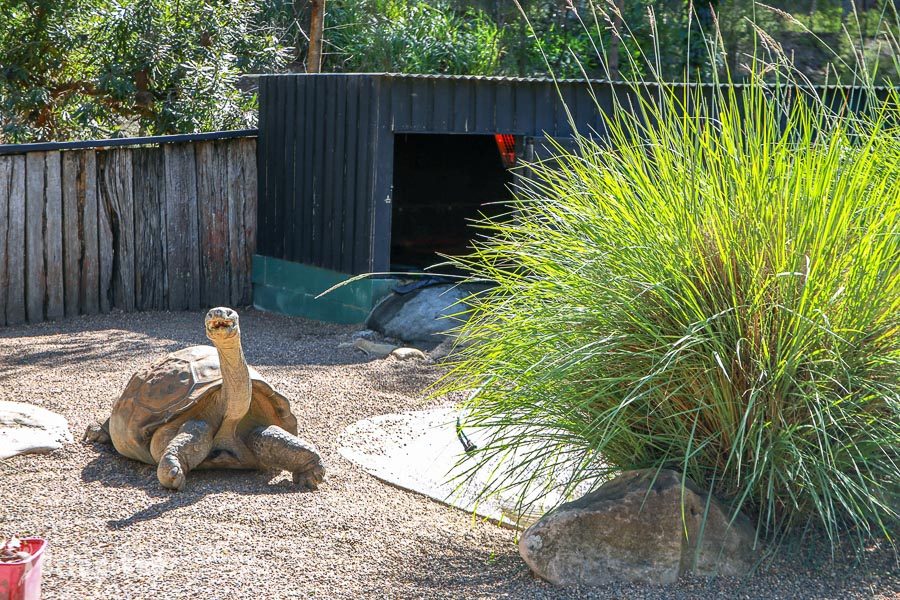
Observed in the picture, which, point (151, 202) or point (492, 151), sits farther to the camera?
point (492, 151)

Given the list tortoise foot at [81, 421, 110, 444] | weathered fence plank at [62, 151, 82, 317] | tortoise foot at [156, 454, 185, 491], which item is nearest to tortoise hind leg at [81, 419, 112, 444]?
tortoise foot at [81, 421, 110, 444]

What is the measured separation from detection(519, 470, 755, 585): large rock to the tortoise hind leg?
253cm

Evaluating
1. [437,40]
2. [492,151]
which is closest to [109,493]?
[492,151]

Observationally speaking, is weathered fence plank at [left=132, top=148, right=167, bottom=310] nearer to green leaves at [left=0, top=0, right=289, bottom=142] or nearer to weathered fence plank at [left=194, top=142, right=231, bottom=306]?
weathered fence plank at [left=194, top=142, right=231, bottom=306]

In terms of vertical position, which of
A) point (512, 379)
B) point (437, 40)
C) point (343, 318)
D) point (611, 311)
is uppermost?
point (437, 40)

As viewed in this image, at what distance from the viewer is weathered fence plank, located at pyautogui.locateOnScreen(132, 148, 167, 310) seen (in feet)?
28.5

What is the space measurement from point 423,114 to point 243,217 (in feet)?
7.35

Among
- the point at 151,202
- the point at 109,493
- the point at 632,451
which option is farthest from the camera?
the point at 151,202

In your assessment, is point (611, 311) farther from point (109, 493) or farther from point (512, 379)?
point (109, 493)

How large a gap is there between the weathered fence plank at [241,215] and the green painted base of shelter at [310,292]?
0.33 feet

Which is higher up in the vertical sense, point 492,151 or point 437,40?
point 437,40

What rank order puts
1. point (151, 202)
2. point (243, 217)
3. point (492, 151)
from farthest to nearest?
point (492, 151) < point (243, 217) < point (151, 202)

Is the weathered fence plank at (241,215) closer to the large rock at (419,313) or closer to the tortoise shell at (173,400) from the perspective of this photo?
the large rock at (419,313)

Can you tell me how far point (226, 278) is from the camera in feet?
30.4
